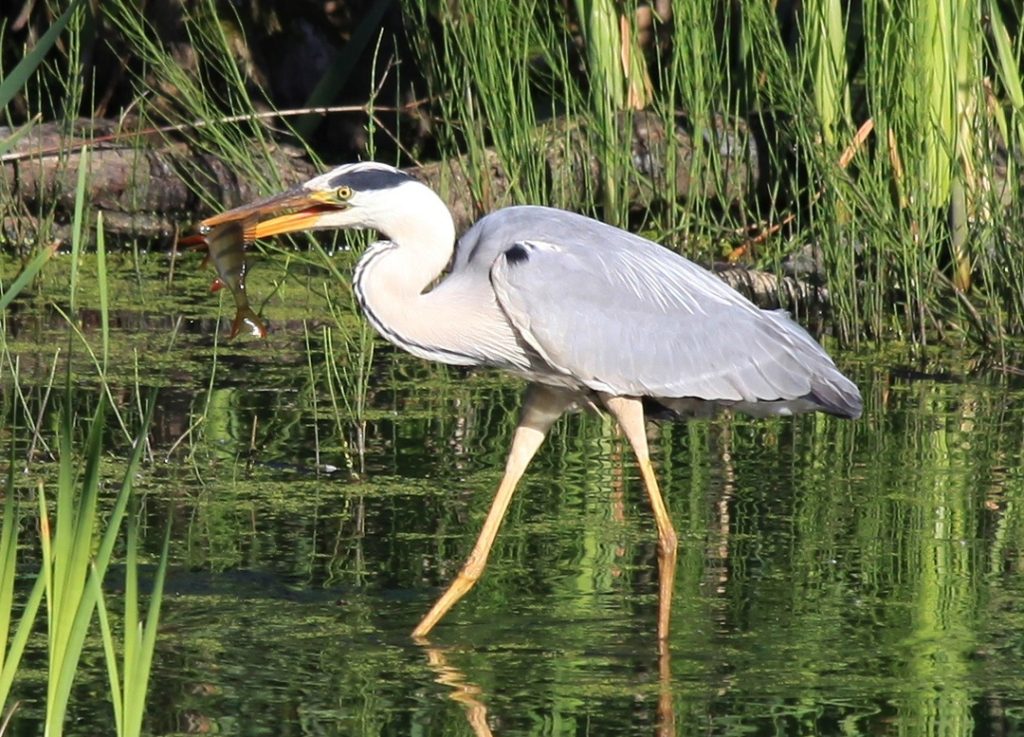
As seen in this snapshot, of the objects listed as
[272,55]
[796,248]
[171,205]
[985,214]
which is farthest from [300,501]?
[272,55]

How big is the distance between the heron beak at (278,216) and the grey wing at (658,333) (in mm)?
515

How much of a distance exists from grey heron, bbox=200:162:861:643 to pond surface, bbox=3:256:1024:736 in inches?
9.0

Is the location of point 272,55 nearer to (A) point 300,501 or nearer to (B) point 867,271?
(B) point 867,271

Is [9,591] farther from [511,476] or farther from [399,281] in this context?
[511,476]

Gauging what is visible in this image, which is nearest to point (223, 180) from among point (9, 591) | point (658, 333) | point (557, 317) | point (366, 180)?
point (658, 333)

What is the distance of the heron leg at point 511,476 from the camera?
15.2 feet

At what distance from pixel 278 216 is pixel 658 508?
1.23 metres

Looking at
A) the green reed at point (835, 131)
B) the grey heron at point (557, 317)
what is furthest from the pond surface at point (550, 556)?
the green reed at point (835, 131)

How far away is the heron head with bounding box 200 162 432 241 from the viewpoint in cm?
470

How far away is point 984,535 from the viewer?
17.9ft

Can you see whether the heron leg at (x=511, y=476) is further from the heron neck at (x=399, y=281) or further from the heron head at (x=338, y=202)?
the heron head at (x=338, y=202)

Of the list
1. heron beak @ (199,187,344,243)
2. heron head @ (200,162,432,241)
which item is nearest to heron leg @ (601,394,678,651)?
heron head @ (200,162,432,241)

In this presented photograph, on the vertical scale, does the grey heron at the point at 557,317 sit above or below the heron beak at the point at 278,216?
below

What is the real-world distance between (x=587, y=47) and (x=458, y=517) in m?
3.15
